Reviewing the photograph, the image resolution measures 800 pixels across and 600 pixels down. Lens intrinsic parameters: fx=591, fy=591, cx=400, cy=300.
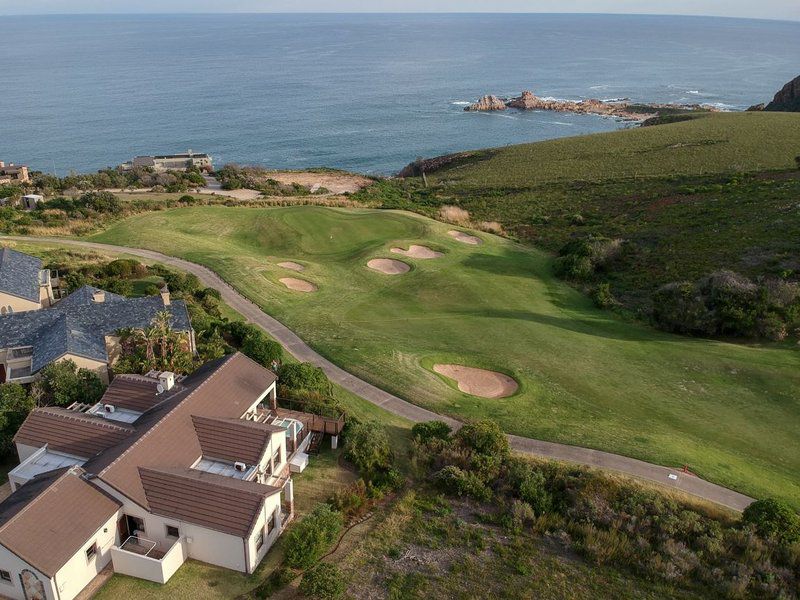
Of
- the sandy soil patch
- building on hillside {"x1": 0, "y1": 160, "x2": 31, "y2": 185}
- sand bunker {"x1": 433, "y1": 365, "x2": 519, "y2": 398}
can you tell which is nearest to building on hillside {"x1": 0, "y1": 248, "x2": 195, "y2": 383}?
sand bunker {"x1": 433, "y1": 365, "x2": 519, "y2": 398}

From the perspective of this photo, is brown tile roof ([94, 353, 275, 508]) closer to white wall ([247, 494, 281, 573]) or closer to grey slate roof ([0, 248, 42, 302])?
white wall ([247, 494, 281, 573])

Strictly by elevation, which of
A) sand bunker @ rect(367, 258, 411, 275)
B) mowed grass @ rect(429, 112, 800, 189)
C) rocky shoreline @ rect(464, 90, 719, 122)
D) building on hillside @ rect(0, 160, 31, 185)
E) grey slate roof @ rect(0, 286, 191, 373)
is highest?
rocky shoreline @ rect(464, 90, 719, 122)

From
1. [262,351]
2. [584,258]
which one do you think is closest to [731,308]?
[584,258]

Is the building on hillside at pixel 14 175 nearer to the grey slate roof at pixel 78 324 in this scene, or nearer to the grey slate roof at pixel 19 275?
the grey slate roof at pixel 19 275

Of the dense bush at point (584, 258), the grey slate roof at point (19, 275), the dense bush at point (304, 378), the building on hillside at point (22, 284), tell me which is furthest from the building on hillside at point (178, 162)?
the dense bush at point (304, 378)

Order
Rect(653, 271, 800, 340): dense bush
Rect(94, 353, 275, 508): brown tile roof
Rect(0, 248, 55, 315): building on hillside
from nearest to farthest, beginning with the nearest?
1. Rect(94, 353, 275, 508): brown tile roof
2. Rect(0, 248, 55, 315): building on hillside
3. Rect(653, 271, 800, 340): dense bush

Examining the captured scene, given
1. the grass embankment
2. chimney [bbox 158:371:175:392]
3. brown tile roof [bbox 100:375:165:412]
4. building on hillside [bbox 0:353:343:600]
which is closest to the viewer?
building on hillside [bbox 0:353:343:600]

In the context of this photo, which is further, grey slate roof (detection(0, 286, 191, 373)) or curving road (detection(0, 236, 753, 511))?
grey slate roof (detection(0, 286, 191, 373))
